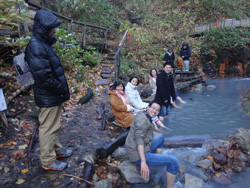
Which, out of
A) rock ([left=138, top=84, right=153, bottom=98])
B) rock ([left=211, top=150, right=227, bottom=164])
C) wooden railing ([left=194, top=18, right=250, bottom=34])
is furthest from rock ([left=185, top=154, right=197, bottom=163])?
wooden railing ([left=194, top=18, right=250, bottom=34])

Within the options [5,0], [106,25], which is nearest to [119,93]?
[5,0]

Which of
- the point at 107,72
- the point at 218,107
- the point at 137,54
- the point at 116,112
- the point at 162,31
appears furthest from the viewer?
the point at 162,31

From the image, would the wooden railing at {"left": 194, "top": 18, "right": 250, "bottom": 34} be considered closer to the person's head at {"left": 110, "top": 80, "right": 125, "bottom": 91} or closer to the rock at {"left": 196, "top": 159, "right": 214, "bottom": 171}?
the person's head at {"left": 110, "top": 80, "right": 125, "bottom": 91}

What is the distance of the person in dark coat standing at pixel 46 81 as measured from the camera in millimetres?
2635

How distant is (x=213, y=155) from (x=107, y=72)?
6.31 m

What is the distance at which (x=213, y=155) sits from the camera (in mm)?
4266

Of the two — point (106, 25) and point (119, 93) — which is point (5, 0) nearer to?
point (119, 93)

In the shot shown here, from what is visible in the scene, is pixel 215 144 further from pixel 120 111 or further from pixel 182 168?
pixel 120 111

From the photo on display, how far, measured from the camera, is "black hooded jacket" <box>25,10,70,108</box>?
2.63m

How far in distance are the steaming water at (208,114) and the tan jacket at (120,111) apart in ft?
4.48

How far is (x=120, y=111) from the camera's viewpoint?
492 cm

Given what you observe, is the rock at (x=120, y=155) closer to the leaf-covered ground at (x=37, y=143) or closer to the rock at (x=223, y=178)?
the leaf-covered ground at (x=37, y=143)

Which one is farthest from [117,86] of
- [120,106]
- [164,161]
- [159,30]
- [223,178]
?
[159,30]

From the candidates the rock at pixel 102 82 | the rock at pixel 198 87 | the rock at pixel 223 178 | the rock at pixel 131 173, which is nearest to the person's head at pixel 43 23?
the rock at pixel 131 173
